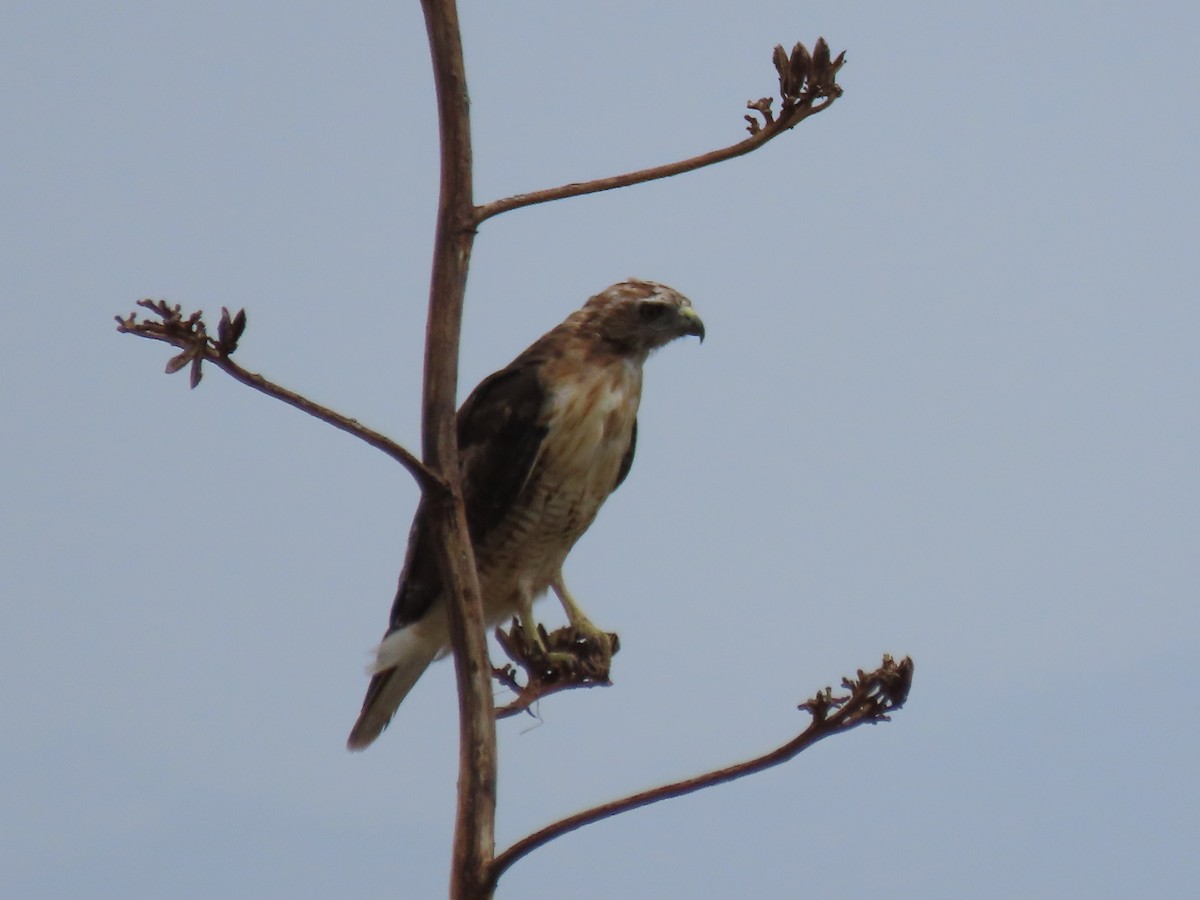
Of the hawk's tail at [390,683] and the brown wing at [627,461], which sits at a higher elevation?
the brown wing at [627,461]

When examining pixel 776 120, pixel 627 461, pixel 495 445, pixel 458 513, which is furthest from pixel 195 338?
pixel 627 461

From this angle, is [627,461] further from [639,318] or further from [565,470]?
[639,318]

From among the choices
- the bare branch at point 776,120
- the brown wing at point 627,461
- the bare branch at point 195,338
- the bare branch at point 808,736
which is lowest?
the bare branch at point 808,736

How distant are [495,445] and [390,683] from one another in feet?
3.19

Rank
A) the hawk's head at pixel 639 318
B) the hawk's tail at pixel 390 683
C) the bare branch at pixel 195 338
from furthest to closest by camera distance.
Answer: the hawk's tail at pixel 390 683
the hawk's head at pixel 639 318
the bare branch at pixel 195 338

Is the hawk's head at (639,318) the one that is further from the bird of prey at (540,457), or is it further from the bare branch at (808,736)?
the bare branch at (808,736)

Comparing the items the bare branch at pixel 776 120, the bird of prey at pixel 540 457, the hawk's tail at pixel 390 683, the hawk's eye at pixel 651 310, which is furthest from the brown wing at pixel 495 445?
the bare branch at pixel 776 120

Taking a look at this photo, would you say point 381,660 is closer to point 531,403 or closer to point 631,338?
point 531,403

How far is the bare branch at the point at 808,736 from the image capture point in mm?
3232

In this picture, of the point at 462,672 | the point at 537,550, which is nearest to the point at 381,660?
the point at 537,550

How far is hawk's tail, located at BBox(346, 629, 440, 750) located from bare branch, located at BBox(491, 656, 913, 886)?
2.12m

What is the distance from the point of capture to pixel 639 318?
5.21m

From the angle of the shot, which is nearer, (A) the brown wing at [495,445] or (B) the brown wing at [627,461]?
(A) the brown wing at [495,445]

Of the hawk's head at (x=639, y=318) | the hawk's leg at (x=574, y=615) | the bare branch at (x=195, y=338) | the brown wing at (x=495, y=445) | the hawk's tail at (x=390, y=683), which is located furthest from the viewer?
the hawk's tail at (x=390, y=683)
